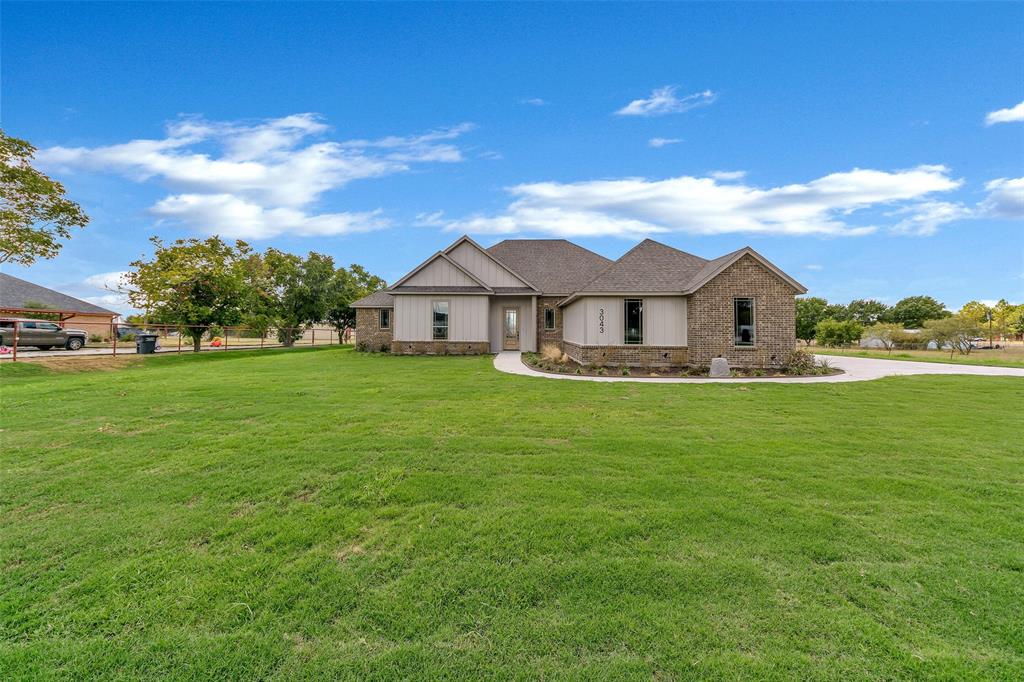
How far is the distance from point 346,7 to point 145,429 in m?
13.1

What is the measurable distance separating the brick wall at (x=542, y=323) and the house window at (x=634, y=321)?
269 inches

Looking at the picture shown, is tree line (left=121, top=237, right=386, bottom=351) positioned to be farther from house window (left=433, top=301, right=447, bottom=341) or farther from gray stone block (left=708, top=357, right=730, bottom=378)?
gray stone block (left=708, top=357, right=730, bottom=378)

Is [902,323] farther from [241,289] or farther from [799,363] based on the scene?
[241,289]

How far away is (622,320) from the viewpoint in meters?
15.4

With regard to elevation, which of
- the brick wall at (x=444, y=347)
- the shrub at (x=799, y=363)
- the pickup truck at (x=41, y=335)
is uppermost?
the pickup truck at (x=41, y=335)

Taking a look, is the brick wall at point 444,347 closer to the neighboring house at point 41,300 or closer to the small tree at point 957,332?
the neighboring house at point 41,300

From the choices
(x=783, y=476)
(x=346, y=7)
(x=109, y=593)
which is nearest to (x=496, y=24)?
(x=346, y=7)

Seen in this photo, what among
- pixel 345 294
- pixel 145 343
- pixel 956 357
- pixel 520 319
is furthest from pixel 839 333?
pixel 145 343

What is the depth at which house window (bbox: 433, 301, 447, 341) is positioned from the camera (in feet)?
65.6

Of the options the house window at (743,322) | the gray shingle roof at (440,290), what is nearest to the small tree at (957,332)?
the house window at (743,322)

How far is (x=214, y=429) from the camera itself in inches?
254

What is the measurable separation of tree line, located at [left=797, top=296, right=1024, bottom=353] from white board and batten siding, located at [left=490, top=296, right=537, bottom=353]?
30139 millimetres

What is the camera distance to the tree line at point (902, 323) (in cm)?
2946

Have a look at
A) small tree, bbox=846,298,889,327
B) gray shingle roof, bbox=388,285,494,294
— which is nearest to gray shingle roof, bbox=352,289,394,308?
gray shingle roof, bbox=388,285,494,294
